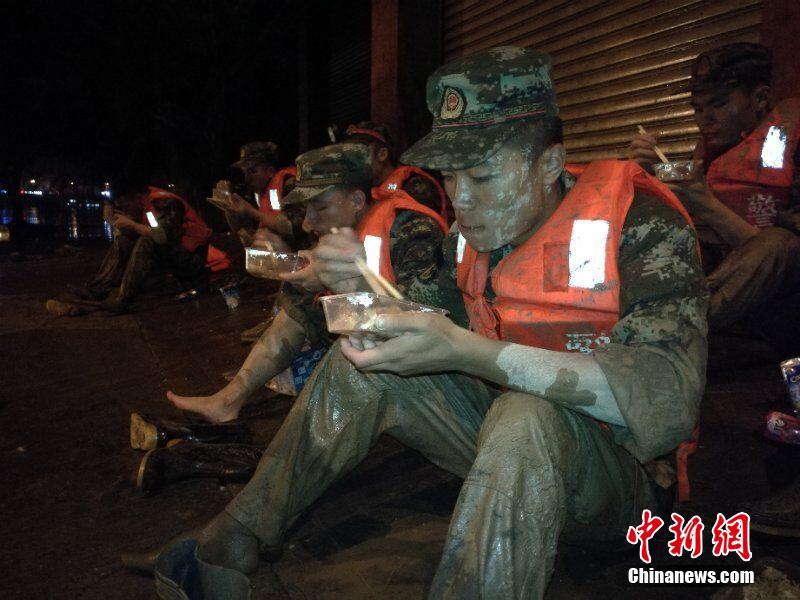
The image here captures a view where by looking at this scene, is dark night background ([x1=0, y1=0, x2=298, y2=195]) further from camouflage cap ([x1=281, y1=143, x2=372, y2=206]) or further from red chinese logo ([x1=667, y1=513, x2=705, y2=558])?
red chinese logo ([x1=667, y1=513, x2=705, y2=558])

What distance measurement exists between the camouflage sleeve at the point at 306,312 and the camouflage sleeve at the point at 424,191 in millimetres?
1365

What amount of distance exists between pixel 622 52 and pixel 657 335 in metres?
4.29

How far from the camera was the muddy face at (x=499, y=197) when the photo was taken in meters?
1.81

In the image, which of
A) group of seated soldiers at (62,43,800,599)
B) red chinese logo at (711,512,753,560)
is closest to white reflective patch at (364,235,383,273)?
group of seated soldiers at (62,43,800,599)

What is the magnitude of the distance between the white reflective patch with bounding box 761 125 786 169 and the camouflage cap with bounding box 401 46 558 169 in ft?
6.83

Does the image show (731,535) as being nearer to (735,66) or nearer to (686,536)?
(686,536)

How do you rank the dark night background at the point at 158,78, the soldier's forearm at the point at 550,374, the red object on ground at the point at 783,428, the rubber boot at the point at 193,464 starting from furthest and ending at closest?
the dark night background at the point at 158,78 < the rubber boot at the point at 193,464 < the red object on ground at the point at 783,428 < the soldier's forearm at the point at 550,374

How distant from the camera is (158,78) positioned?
15.7m

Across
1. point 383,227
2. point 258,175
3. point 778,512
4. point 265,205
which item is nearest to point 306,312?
point 383,227

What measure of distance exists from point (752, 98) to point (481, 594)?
3374 millimetres

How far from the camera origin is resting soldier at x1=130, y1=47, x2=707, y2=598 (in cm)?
139

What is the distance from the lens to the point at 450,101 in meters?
1.86

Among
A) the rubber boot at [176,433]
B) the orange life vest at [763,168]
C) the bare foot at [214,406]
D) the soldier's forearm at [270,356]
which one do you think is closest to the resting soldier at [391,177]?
the soldier's forearm at [270,356]

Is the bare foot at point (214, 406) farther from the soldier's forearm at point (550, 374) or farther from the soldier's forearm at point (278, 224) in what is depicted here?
the soldier's forearm at point (278, 224)
